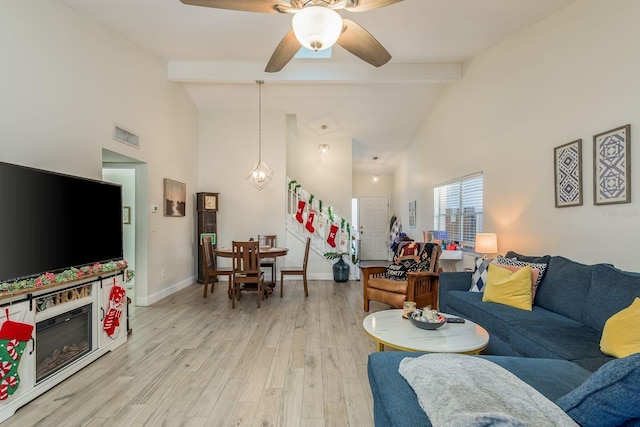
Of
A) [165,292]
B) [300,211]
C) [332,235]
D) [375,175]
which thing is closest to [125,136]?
[165,292]

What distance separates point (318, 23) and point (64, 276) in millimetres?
2653

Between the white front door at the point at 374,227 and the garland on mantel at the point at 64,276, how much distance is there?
7705 mm

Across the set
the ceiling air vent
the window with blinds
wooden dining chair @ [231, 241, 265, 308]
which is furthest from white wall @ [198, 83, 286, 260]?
the window with blinds

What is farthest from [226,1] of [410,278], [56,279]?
[410,278]

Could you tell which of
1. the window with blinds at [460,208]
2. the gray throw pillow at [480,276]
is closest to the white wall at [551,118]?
the window with blinds at [460,208]

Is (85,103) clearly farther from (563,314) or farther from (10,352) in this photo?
(563,314)

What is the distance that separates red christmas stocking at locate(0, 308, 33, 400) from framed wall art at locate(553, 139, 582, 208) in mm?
4590

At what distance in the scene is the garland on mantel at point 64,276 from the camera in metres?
2.07

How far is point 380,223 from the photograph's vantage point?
1018 cm

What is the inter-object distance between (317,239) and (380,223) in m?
4.21

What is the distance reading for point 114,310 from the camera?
3002 mm

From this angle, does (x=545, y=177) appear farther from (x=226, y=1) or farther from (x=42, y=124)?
(x=42, y=124)

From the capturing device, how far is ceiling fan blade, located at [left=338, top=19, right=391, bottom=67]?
240cm

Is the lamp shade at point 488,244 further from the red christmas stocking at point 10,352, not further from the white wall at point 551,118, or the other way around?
the red christmas stocking at point 10,352
